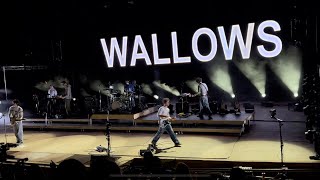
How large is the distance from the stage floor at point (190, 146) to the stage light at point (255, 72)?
4560mm

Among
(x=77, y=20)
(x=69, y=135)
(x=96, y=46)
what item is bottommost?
(x=69, y=135)

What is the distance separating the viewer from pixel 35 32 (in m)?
19.1

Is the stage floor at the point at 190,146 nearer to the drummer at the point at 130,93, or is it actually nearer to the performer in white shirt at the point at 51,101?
the drummer at the point at 130,93

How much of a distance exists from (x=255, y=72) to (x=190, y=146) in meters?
9.56

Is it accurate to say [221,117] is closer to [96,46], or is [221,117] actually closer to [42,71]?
[96,46]

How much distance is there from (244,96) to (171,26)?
605 cm

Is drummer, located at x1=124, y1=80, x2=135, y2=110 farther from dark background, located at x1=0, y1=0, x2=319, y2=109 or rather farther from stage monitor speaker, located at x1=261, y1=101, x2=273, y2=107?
stage monitor speaker, located at x1=261, y1=101, x2=273, y2=107

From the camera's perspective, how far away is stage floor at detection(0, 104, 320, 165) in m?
9.08

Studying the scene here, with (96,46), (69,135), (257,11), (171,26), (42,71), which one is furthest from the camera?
(42,71)

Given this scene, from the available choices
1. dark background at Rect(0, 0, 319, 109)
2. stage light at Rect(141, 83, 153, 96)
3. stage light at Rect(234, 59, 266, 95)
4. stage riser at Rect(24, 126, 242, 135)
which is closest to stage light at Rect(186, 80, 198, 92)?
dark background at Rect(0, 0, 319, 109)

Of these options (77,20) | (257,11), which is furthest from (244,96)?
(77,20)

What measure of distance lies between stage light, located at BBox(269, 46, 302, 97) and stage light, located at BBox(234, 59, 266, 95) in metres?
0.63

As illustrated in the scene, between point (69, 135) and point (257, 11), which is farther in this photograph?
point (257, 11)

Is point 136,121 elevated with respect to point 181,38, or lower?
lower
